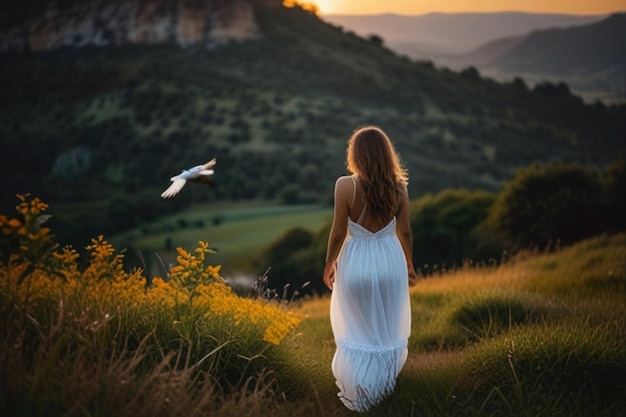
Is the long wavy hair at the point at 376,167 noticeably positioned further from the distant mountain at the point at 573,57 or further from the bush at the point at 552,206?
the distant mountain at the point at 573,57

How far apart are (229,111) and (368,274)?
207 feet

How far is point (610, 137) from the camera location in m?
56.4

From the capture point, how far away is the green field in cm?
4100

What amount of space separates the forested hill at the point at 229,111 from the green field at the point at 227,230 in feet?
6.84

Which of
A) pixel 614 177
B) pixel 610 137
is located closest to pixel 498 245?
pixel 614 177

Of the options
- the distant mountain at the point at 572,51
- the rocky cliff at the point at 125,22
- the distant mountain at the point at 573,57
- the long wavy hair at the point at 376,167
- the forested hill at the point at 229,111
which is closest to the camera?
the long wavy hair at the point at 376,167

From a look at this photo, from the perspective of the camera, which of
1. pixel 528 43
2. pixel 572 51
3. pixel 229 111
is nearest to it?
pixel 572 51

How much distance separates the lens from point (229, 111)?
6700 centimetres

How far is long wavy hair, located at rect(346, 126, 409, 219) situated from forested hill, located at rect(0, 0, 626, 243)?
136 feet

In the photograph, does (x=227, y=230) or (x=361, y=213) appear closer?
(x=361, y=213)

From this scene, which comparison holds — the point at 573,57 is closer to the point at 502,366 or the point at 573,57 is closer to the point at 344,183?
the point at 502,366

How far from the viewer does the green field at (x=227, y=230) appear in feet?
135

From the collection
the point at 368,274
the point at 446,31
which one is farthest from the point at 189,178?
the point at 446,31

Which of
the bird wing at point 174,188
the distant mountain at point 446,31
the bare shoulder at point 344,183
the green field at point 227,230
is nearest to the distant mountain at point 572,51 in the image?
the distant mountain at point 446,31
